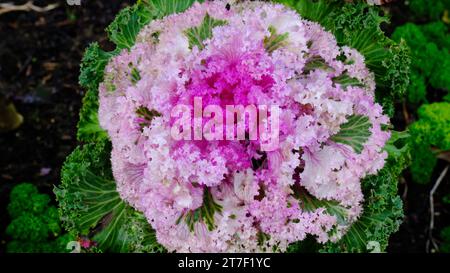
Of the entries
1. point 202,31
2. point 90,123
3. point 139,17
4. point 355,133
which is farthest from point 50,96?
point 355,133

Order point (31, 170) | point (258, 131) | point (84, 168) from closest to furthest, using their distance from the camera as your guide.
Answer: point (258, 131)
point (84, 168)
point (31, 170)

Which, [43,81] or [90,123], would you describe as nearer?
[90,123]

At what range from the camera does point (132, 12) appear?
9.70 ft

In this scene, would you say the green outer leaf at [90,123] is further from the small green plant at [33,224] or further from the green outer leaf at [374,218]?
the green outer leaf at [374,218]

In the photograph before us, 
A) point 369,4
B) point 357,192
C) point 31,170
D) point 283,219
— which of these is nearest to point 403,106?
point 369,4

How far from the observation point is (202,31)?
2.54 m

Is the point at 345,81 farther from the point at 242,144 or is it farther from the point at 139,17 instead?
the point at 139,17

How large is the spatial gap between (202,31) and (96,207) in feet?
3.47

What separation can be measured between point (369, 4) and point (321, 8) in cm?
24

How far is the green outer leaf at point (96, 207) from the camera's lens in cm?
279

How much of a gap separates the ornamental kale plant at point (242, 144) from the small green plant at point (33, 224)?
0.79 m

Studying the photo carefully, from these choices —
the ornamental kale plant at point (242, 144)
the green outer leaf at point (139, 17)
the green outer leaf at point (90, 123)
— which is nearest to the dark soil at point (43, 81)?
the green outer leaf at point (90, 123)
